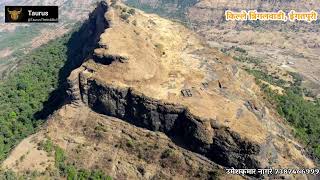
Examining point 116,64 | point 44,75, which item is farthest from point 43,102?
point 116,64

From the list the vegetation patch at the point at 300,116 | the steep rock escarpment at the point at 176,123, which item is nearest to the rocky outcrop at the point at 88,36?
the steep rock escarpment at the point at 176,123

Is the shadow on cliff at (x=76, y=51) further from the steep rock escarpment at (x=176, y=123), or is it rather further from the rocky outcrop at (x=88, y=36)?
the steep rock escarpment at (x=176, y=123)

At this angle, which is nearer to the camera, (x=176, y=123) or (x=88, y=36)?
(x=176, y=123)

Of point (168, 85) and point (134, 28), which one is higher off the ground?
point (134, 28)

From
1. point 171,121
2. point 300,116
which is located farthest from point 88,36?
point 300,116

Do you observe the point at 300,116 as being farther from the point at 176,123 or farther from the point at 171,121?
the point at 171,121

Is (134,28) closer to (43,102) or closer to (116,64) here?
(116,64)
